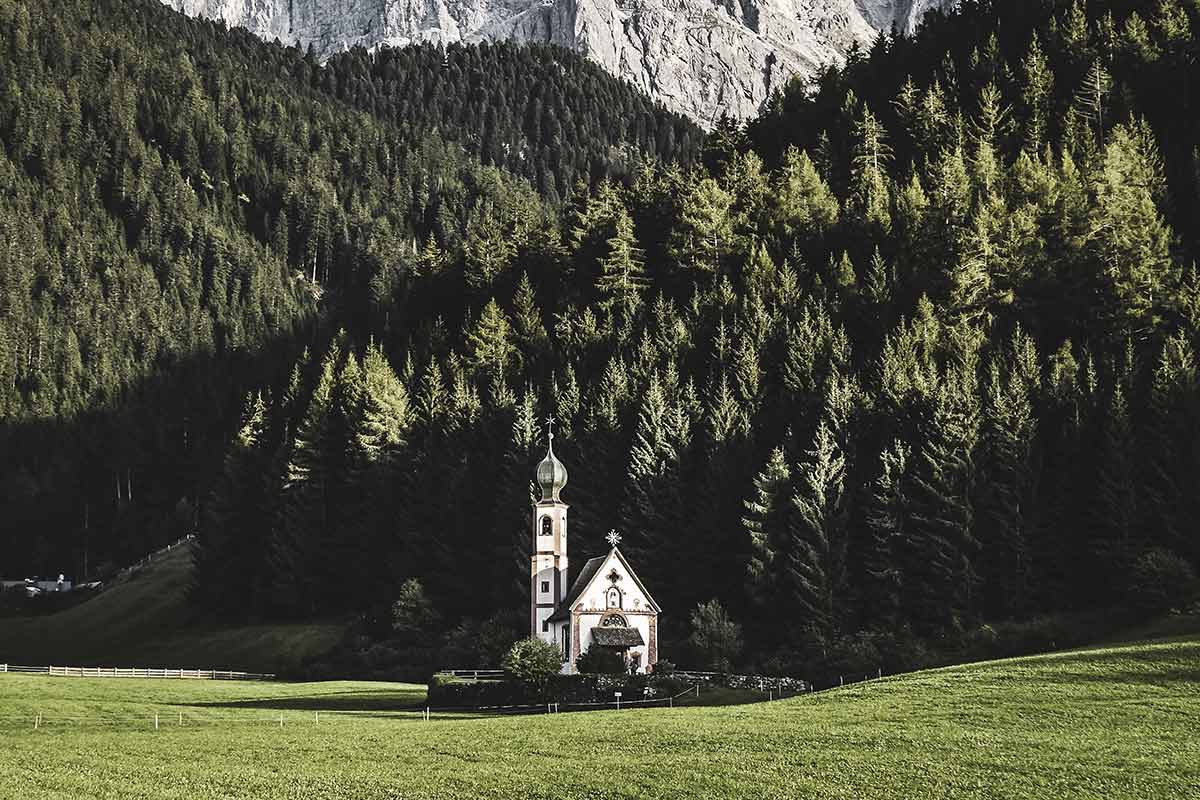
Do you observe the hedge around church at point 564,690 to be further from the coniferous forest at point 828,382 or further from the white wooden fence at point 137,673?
the white wooden fence at point 137,673

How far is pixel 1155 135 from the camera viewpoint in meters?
121

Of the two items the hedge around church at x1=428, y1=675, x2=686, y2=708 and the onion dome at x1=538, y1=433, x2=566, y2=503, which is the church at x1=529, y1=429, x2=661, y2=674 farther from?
the hedge around church at x1=428, y1=675, x2=686, y2=708

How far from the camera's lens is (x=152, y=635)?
117 m

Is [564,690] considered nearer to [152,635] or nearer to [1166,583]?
[1166,583]

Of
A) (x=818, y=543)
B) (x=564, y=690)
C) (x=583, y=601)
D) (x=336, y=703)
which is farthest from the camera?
(x=583, y=601)

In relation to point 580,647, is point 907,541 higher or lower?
higher

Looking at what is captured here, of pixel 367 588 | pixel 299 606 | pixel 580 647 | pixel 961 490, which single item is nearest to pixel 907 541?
pixel 961 490

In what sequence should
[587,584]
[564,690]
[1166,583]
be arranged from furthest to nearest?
[587,584]
[1166,583]
[564,690]

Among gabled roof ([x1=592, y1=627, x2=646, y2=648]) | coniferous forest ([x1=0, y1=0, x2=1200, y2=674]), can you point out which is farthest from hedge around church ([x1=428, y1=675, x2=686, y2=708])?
coniferous forest ([x1=0, y1=0, x2=1200, y2=674])

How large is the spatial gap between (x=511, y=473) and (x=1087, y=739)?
58.6m

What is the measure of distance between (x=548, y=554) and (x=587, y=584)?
14.9ft

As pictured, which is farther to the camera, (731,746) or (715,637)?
(715,637)

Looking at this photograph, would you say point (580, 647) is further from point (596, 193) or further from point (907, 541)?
point (596, 193)

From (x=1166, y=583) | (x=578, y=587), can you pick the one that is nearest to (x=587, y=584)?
(x=578, y=587)
